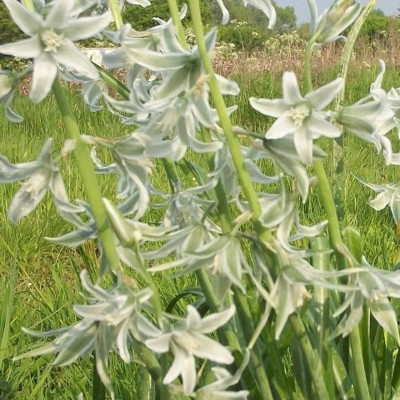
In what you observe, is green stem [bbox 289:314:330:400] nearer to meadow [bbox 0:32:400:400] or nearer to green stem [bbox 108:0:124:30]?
meadow [bbox 0:32:400:400]

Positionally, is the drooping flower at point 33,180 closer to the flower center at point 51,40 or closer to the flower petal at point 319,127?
the flower center at point 51,40

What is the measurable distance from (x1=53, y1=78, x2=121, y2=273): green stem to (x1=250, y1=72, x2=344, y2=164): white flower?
0.18m

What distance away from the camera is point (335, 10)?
2.69ft

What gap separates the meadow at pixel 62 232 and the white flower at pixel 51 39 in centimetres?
18

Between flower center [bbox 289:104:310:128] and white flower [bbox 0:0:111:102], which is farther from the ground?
white flower [bbox 0:0:111:102]

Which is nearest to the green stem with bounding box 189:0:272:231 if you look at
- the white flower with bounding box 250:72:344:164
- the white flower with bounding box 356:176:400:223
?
the white flower with bounding box 250:72:344:164

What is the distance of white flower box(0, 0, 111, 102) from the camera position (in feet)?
2.08

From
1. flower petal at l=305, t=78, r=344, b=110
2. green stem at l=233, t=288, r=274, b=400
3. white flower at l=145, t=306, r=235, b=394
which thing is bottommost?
green stem at l=233, t=288, r=274, b=400

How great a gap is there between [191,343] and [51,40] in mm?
333

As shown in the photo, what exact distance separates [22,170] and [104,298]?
6.5 inches

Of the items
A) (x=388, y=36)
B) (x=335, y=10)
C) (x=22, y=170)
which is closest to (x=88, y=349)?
(x=22, y=170)

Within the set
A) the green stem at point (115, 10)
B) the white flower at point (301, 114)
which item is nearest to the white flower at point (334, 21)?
the white flower at point (301, 114)

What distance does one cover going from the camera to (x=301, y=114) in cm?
71

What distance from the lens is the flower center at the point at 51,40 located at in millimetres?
651
